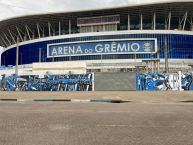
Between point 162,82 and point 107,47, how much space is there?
4524 cm

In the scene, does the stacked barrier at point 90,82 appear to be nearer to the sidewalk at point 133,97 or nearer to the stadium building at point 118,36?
the sidewalk at point 133,97

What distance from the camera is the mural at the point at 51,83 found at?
23734mm

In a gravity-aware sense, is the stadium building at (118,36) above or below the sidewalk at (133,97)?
above

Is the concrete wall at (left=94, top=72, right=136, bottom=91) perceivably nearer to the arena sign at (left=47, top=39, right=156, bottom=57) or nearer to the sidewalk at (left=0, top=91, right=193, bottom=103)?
the sidewalk at (left=0, top=91, right=193, bottom=103)

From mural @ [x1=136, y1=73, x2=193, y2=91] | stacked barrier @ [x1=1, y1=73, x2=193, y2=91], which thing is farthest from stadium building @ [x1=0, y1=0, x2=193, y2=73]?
mural @ [x1=136, y1=73, x2=193, y2=91]

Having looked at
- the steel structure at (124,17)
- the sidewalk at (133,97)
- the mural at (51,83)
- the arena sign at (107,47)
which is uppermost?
the steel structure at (124,17)

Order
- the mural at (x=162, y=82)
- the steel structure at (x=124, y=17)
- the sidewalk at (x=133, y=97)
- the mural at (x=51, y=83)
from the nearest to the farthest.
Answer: the sidewalk at (x=133, y=97) → the mural at (x=162, y=82) → the mural at (x=51, y=83) → the steel structure at (x=124, y=17)

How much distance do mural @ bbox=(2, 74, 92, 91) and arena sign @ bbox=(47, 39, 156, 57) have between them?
38149 mm

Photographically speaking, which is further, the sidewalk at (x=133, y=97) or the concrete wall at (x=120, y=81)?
the concrete wall at (x=120, y=81)

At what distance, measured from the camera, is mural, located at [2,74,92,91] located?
2373cm

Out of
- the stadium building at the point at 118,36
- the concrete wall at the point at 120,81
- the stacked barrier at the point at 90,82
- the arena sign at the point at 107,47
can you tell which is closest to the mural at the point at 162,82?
the stacked barrier at the point at 90,82

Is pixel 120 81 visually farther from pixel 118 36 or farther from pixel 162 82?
pixel 118 36

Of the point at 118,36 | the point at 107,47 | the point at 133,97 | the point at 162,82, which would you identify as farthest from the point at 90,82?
the point at 118,36

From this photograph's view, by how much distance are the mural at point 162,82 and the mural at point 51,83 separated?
6958 millimetres
